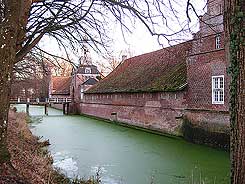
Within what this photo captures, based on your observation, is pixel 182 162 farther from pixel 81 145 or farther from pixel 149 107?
pixel 149 107

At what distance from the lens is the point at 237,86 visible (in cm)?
307

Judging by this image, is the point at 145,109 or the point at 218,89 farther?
the point at 145,109

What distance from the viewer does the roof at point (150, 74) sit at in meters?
18.8

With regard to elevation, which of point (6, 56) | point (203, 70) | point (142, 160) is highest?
point (203, 70)

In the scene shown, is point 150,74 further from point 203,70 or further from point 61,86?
point 61,86

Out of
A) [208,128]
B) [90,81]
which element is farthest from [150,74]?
[90,81]

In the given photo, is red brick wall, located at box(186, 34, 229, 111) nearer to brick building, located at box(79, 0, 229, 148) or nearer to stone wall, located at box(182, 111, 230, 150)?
brick building, located at box(79, 0, 229, 148)

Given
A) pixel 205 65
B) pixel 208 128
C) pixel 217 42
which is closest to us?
pixel 208 128

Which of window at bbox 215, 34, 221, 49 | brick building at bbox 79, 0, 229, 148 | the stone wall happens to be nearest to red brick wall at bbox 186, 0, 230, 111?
brick building at bbox 79, 0, 229, 148

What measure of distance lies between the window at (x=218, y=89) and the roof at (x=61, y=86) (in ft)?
132

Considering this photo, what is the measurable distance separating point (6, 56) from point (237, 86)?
128 inches

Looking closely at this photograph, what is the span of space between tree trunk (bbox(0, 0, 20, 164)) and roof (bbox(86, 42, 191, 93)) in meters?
9.46

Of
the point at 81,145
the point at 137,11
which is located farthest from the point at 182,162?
the point at 137,11

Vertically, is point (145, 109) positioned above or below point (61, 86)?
below
